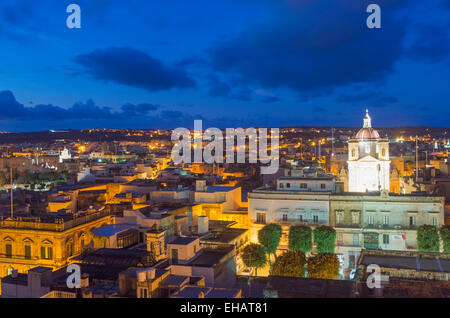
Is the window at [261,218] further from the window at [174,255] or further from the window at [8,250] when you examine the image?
the window at [8,250]

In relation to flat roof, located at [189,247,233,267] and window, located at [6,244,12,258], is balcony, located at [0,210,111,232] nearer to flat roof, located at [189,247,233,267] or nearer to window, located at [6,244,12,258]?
window, located at [6,244,12,258]

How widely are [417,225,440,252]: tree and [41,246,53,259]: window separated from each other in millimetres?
26911

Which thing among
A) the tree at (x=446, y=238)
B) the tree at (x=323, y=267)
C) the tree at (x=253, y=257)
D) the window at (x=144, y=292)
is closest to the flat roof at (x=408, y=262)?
the tree at (x=323, y=267)

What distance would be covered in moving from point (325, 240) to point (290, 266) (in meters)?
7.69

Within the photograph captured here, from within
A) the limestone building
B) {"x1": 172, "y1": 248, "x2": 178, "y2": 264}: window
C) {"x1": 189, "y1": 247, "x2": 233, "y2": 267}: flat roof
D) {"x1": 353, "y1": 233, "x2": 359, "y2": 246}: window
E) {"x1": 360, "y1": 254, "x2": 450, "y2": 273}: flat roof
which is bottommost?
{"x1": 353, "y1": 233, "x2": 359, "y2": 246}: window

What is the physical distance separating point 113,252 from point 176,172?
4734 centimetres

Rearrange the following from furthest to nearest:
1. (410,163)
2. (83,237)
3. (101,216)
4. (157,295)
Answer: (410,163), (101,216), (83,237), (157,295)

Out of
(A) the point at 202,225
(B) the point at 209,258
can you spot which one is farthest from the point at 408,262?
(A) the point at 202,225

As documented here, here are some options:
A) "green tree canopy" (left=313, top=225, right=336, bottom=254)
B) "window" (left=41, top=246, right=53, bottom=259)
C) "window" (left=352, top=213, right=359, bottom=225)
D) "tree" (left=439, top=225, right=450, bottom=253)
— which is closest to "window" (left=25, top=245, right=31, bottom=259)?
"window" (left=41, top=246, right=53, bottom=259)

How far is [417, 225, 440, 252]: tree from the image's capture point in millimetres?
30734

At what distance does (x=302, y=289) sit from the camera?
1903 cm

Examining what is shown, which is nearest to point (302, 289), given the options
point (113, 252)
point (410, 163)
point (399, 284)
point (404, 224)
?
point (399, 284)

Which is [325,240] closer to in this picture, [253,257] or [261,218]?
[253,257]
